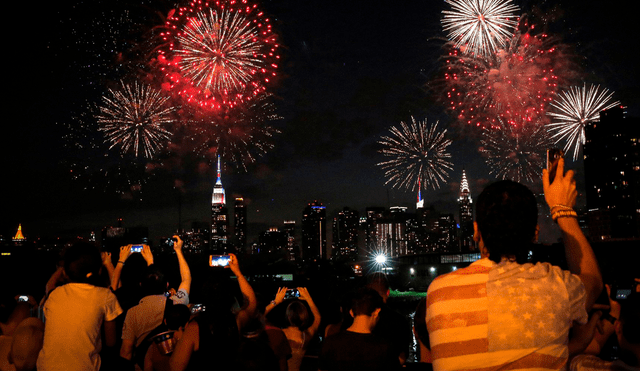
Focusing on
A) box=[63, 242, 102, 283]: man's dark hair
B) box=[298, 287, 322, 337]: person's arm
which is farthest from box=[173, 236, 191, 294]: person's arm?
box=[298, 287, 322, 337]: person's arm

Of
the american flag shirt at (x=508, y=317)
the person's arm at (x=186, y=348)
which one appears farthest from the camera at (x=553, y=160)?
the person's arm at (x=186, y=348)

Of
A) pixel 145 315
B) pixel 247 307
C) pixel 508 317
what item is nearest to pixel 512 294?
pixel 508 317

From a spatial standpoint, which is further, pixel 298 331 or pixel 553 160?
pixel 298 331

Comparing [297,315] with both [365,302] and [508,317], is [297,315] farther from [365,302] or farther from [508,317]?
[508,317]

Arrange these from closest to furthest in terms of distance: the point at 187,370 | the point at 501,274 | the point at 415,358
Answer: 1. the point at 501,274
2. the point at 187,370
3. the point at 415,358

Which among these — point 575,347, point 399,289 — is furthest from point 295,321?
point 399,289

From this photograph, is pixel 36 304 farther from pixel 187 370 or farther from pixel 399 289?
pixel 399 289

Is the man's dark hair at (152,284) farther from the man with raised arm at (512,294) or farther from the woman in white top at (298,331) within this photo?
the man with raised arm at (512,294)
